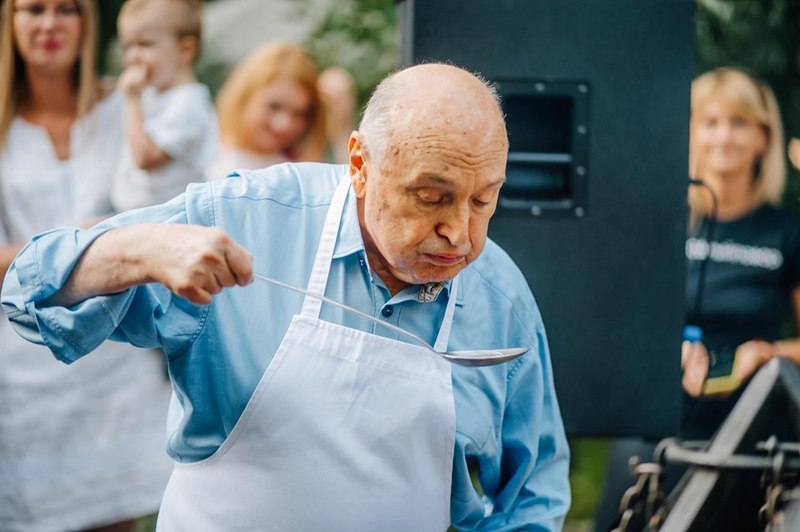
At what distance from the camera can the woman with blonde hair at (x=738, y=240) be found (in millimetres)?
3521

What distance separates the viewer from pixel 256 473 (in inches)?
63.9

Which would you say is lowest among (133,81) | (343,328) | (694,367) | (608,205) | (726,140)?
(694,367)

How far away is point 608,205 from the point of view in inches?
97.9

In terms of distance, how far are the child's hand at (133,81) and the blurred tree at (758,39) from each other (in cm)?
216

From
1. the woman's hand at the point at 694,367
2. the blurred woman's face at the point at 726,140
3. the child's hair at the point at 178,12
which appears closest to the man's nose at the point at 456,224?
the woman's hand at the point at 694,367

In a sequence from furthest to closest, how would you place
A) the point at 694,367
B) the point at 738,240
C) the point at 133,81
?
the point at 738,240 → the point at 133,81 → the point at 694,367

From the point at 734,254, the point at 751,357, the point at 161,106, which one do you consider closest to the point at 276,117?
the point at 161,106

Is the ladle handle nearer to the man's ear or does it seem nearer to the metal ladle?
the metal ladle

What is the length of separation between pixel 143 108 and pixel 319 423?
1.87 m

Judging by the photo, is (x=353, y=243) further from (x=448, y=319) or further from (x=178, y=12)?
(x=178, y=12)

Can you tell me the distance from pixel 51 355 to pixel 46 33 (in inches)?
33.7

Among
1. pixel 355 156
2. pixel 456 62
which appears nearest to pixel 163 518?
pixel 355 156

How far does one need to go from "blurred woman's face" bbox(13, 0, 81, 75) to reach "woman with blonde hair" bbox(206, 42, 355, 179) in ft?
1.80

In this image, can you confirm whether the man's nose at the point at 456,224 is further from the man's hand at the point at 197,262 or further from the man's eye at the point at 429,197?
the man's hand at the point at 197,262
